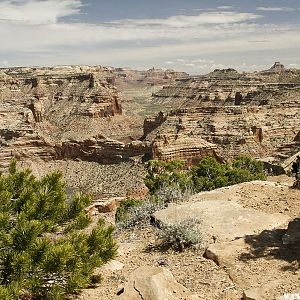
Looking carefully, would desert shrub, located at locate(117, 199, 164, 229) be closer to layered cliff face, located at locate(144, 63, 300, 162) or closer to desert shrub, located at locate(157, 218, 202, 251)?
desert shrub, located at locate(157, 218, 202, 251)

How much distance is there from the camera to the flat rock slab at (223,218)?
1134 cm

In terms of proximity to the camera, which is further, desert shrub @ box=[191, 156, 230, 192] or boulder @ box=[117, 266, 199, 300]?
desert shrub @ box=[191, 156, 230, 192]

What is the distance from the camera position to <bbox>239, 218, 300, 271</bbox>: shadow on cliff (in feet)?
30.6

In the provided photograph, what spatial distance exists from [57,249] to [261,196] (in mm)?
8334

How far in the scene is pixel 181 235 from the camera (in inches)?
432

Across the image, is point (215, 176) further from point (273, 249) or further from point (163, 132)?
point (163, 132)

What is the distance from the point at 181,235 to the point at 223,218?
1759 mm

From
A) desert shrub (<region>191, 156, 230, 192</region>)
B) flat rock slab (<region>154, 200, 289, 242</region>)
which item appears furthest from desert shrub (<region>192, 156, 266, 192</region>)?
flat rock slab (<region>154, 200, 289, 242</region>)

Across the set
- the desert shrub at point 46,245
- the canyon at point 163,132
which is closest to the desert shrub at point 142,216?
the desert shrub at point 46,245

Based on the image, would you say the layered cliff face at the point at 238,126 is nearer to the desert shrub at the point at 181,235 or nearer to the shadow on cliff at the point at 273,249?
the desert shrub at the point at 181,235

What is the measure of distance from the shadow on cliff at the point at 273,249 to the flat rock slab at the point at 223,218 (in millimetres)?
657

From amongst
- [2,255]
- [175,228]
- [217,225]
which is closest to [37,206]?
[2,255]

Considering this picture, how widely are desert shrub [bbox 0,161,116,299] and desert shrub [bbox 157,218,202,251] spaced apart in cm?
207

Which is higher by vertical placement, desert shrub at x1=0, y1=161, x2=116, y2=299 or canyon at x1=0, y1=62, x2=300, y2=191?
desert shrub at x1=0, y1=161, x2=116, y2=299
